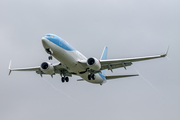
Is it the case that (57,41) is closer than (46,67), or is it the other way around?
(57,41)

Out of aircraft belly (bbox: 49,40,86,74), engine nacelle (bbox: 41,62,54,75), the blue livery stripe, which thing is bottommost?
engine nacelle (bbox: 41,62,54,75)

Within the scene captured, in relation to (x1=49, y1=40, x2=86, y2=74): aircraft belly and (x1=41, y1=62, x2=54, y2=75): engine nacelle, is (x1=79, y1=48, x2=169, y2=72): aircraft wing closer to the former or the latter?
(x1=49, y1=40, x2=86, y2=74): aircraft belly

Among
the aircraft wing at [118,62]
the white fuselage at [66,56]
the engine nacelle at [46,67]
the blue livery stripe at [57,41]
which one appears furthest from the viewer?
the engine nacelle at [46,67]

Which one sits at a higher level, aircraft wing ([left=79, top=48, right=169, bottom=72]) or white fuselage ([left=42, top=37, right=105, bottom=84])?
aircraft wing ([left=79, top=48, right=169, bottom=72])

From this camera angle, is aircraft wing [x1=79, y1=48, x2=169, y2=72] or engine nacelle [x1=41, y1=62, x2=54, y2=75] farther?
engine nacelle [x1=41, y1=62, x2=54, y2=75]

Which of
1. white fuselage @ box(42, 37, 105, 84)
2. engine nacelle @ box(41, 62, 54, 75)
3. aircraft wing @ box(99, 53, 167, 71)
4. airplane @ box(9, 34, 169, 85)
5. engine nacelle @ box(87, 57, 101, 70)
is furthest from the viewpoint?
Result: engine nacelle @ box(41, 62, 54, 75)

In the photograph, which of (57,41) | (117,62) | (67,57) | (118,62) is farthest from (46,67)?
(118,62)

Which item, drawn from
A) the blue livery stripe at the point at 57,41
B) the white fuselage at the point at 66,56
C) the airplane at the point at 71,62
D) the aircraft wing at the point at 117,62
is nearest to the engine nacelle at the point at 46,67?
the airplane at the point at 71,62

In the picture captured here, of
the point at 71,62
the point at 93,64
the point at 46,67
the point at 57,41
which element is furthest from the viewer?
the point at 46,67

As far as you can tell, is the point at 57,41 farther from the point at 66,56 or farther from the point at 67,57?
the point at 67,57

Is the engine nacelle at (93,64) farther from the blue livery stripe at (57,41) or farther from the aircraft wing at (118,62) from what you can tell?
the blue livery stripe at (57,41)

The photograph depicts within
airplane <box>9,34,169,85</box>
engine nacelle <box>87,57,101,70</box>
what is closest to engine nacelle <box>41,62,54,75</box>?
airplane <box>9,34,169,85</box>

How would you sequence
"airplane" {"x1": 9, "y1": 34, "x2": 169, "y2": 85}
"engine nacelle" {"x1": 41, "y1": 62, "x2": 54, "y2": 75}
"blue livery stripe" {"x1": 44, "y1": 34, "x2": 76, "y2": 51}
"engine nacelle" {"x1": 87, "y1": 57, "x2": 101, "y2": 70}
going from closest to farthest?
"blue livery stripe" {"x1": 44, "y1": 34, "x2": 76, "y2": 51}, "airplane" {"x1": 9, "y1": 34, "x2": 169, "y2": 85}, "engine nacelle" {"x1": 87, "y1": 57, "x2": 101, "y2": 70}, "engine nacelle" {"x1": 41, "y1": 62, "x2": 54, "y2": 75}

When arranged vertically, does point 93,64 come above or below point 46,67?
above
